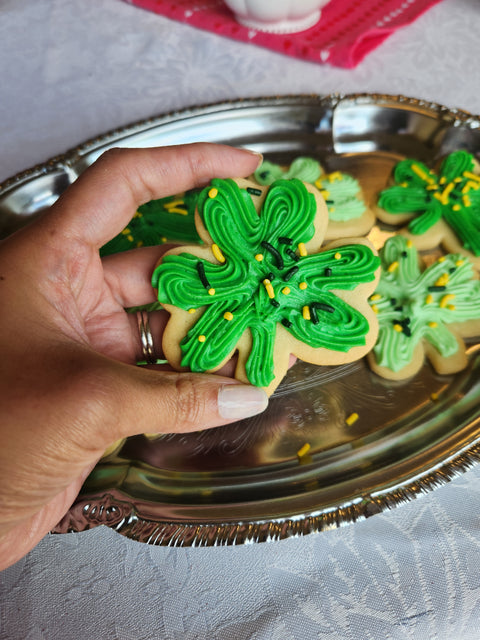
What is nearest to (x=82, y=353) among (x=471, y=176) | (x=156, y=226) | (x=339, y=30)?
(x=156, y=226)

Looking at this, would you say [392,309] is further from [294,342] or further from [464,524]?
[464,524]

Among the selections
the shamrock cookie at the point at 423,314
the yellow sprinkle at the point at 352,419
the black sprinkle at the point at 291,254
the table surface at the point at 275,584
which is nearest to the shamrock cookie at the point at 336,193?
the shamrock cookie at the point at 423,314

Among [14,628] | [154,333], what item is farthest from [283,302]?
[14,628]

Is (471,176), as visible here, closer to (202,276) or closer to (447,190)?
(447,190)

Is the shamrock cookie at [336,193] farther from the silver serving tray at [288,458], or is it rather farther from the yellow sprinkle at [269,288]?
the yellow sprinkle at [269,288]

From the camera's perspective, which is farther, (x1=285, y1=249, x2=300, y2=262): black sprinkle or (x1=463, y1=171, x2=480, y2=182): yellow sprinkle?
(x1=463, y1=171, x2=480, y2=182): yellow sprinkle

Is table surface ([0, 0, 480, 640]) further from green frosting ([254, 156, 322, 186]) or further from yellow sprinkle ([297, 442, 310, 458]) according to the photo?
green frosting ([254, 156, 322, 186])

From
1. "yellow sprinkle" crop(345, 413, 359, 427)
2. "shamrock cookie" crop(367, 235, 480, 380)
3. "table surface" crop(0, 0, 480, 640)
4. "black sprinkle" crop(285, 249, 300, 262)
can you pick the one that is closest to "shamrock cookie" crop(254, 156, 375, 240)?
"shamrock cookie" crop(367, 235, 480, 380)
